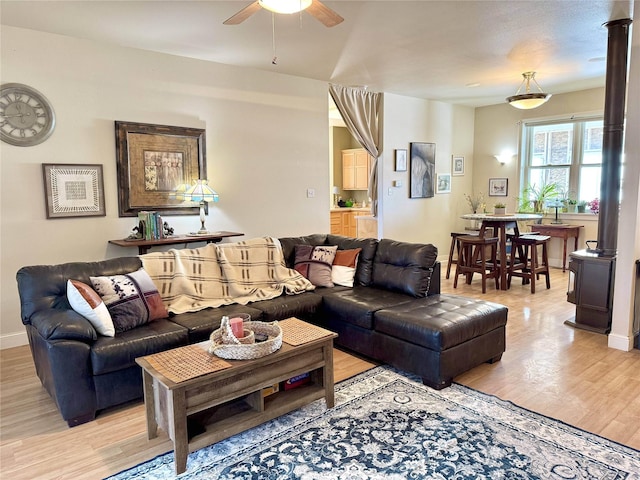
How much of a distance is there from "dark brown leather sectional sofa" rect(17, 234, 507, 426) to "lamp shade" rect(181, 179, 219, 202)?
3.99 feet

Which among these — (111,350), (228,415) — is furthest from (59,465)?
(228,415)

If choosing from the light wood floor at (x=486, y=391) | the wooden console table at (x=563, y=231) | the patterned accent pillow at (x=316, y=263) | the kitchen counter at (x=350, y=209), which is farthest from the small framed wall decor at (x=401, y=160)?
the light wood floor at (x=486, y=391)

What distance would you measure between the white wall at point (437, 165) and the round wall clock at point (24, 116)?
170 inches

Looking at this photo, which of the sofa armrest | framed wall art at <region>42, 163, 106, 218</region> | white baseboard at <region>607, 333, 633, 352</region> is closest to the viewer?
the sofa armrest

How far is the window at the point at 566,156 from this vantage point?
663 centimetres

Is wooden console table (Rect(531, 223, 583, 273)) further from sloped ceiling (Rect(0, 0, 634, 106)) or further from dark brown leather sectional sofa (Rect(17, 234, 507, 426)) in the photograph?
dark brown leather sectional sofa (Rect(17, 234, 507, 426))

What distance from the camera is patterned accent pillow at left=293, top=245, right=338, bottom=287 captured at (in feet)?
12.8

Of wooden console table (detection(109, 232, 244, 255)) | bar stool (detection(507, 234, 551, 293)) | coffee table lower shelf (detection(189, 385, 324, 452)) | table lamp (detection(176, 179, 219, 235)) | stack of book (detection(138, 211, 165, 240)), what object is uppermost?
table lamp (detection(176, 179, 219, 235))

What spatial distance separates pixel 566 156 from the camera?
22.7 feet

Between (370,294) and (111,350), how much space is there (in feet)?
6.46

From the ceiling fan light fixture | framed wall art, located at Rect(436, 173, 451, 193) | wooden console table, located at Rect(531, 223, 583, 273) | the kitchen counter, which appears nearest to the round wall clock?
the ceiling fan light fixture

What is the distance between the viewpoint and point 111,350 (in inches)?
98.1

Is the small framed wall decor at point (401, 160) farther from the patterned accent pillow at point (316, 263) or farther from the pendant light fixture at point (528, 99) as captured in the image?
the patterned accent pillow at point (316, 263)

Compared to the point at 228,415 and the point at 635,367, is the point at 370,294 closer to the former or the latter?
the point at 228,415
